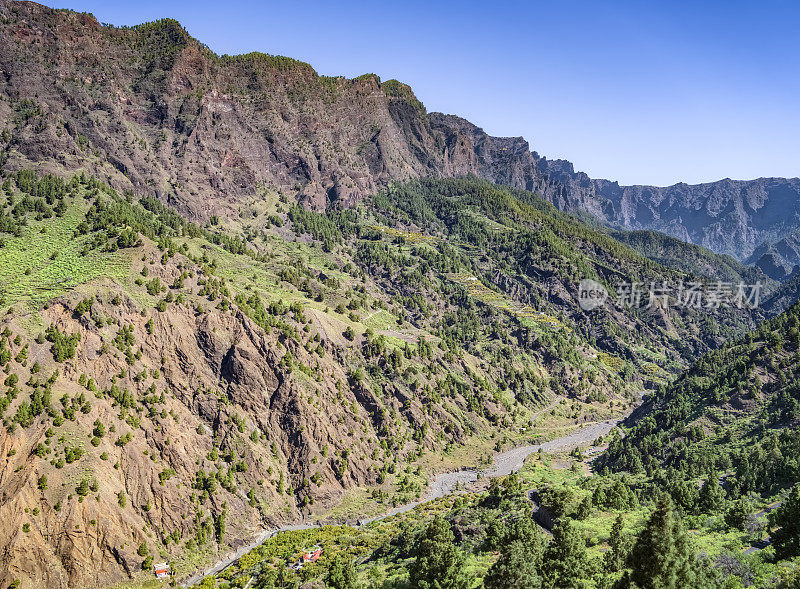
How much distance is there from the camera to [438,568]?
73.4 meters

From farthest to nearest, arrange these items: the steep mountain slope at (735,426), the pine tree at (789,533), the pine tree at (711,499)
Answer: the steep mountain slope at (735,426) < the pine tree at (711,499) < the pine tree at (789,533)

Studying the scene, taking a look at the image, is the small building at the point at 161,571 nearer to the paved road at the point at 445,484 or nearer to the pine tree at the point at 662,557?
the paved road at the point at 445,484

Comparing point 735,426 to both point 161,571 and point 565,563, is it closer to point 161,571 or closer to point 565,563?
point 565,563

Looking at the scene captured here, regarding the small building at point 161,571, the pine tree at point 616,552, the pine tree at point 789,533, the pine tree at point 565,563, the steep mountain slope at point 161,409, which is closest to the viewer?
the pine tree at point 565,563

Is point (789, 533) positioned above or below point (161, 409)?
below

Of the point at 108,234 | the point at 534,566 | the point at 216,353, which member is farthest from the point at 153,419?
the point at 534,566

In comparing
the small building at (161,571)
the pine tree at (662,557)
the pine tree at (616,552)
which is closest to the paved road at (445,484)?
the small building at (161,571)

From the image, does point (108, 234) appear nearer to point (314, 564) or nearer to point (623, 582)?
point (314, 564)

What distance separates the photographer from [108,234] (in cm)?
17750

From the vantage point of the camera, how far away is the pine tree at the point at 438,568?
72.6 m

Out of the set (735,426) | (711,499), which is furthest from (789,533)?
(735,426)

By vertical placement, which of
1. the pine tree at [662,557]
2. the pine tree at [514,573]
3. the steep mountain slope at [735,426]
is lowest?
the steep mountain slope at [735,426]

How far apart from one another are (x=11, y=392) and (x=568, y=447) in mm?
159003

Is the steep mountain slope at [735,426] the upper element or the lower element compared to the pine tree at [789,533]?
lower
